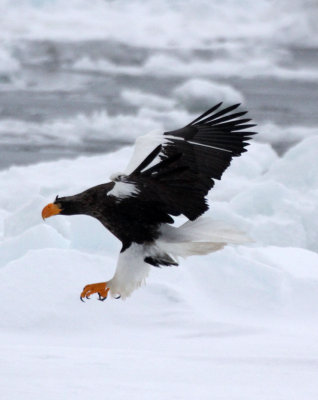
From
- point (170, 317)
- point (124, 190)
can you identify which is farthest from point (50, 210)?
point (170, 317)

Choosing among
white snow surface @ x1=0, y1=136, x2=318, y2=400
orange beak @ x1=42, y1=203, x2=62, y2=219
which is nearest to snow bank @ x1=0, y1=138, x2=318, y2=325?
white snow surface @ x1=0, y1=136, x2=318, y2=400

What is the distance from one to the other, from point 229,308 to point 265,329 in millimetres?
350

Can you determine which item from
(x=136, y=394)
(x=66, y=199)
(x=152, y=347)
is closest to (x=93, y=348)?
(x=152, y=347)

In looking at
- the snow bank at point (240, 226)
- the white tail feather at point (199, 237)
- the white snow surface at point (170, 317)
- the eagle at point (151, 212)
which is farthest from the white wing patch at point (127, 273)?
the snow bank at point (240, 226)

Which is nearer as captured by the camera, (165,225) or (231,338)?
(165,225)

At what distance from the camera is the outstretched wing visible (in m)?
3.39

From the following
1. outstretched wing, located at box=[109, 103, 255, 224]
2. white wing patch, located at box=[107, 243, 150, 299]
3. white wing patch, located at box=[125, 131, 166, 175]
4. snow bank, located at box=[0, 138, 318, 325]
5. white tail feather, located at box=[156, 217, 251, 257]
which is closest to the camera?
outstretched wing, located at box=[109, 103, 255, 224]

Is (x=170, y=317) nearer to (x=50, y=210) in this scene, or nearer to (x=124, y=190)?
(x=50, y=210)

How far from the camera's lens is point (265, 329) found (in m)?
5.84

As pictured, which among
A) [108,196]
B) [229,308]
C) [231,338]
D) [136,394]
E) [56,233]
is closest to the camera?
[108,196]

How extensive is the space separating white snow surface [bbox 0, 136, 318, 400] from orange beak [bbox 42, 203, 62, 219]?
79cm

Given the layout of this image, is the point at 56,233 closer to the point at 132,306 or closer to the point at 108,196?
the point at 132,306

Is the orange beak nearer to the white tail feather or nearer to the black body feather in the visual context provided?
the black body feather

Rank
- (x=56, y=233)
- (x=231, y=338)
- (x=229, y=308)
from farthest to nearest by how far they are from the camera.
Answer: (x=56, y=233) < (x=229, y=308) < (x=231, y=338)
